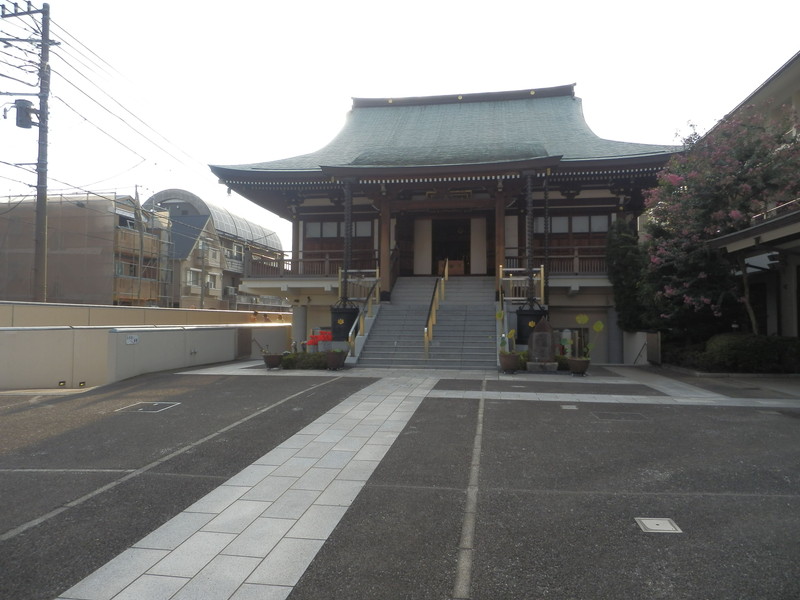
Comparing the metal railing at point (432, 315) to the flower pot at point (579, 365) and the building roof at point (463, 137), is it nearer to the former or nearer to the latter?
the flower pot at point (579, 365)

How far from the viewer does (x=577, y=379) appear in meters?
12.7

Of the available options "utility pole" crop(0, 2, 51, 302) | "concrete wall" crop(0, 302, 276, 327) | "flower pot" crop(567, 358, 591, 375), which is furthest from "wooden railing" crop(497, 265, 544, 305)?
"utility pole" crop(0, 2, 51, 302)

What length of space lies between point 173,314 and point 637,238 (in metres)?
17.3

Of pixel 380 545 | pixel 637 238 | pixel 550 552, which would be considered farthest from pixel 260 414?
pixel 637 238

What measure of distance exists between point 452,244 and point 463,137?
513 cm

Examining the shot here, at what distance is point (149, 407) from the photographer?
906 cm

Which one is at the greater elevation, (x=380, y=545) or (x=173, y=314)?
(x=173, y=314)

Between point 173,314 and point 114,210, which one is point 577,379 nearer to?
point 173,314

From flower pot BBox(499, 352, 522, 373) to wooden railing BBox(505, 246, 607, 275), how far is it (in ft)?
20.7

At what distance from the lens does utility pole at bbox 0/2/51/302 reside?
51.6 feet

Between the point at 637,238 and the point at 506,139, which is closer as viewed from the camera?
the point at 637,238

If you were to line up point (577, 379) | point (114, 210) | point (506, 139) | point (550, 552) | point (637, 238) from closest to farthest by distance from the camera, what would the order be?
point (550, 552) → point (577, 379) → point (637, 238) → point (506, 139) → point (114, 210)

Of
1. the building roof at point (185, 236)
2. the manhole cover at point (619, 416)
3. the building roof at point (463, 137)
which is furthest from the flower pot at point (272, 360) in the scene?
the building roof at point (185, 236)

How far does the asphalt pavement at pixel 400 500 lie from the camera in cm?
333
